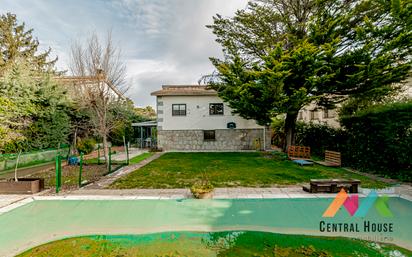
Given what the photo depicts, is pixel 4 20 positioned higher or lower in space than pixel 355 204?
Result: higher

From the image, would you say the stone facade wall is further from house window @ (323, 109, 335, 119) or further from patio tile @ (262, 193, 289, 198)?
patio tile @ (262, 193, 289, 198)

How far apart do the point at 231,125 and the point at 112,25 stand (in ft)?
39.6

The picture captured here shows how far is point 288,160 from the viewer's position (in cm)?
1284

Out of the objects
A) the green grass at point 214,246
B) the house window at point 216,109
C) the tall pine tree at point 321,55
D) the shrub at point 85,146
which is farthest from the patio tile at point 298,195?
the shrub at point 85,146

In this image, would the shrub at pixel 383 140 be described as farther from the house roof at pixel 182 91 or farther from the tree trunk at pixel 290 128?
the house roof at pixel 182 91

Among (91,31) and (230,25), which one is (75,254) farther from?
(230,25)

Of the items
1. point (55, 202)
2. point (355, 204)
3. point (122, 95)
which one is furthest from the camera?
point (122, 95)

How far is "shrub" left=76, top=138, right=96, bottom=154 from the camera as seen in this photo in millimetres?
15675

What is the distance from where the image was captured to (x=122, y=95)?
37.9 ft

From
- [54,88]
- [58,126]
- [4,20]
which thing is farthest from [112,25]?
[4,20]

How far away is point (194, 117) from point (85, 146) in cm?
936

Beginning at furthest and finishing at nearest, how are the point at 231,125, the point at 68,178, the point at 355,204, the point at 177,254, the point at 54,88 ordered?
the point at 231,125, the point at 54,88, the point at 68,178, the point at 355,204, the point at 177,254

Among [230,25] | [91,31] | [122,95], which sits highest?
[230,25]

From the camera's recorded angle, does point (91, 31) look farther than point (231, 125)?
No
